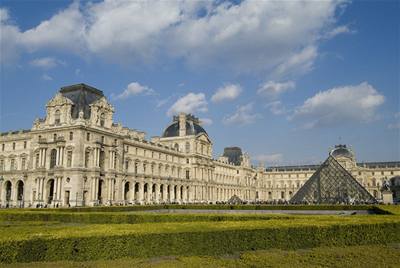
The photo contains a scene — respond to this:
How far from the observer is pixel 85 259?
12.7 metres

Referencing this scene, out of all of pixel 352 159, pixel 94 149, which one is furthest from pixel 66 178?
pixel 352 159

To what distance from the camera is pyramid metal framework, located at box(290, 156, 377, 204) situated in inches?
2383

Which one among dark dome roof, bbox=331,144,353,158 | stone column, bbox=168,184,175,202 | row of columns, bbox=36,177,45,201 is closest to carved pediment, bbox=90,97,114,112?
row of columns, bbox=36,177,45,201

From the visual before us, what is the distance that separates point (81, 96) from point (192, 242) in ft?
156

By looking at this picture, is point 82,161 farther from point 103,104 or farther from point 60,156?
→ point 103,104

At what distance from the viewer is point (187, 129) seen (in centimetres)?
9188

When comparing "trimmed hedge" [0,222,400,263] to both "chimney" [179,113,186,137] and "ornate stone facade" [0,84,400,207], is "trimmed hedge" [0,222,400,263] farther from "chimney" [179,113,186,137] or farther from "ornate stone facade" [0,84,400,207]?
"chimney" [179,113,186,137]

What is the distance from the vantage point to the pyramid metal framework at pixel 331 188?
199 ft

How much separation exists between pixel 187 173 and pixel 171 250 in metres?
74.3

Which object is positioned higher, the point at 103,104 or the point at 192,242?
the point at 103,104

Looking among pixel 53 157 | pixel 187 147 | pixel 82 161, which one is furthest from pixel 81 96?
pixel 187 147

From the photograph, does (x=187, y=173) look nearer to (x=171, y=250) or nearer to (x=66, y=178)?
(x=66, y=178)

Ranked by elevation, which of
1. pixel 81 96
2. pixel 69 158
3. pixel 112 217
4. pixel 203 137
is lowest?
pixel 112 217

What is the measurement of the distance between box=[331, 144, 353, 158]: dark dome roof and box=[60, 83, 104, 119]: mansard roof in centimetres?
9330
